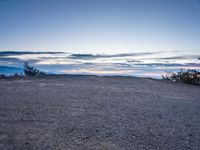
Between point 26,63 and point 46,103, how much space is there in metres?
23.4

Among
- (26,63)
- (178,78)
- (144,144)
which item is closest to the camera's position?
(144,144)

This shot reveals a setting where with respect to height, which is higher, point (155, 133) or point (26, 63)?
point (26, 63)

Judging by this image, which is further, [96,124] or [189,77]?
[189,77]

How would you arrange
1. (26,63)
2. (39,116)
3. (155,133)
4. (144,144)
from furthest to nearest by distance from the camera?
1. (26,63)
2. (39,116)
3. (155,133)
4. (144,144)

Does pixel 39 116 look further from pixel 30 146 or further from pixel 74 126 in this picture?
pixel 30 146

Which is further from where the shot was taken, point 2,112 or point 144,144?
point 2,112

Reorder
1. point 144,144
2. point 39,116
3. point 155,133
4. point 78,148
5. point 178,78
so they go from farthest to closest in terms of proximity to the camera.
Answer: point 178,78
point 39,116
point 155,133
point 144,144
point 78,148

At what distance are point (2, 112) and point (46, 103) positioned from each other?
1470 millimetres

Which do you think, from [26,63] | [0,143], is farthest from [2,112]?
[26,63]

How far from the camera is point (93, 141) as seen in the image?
457 centimetres

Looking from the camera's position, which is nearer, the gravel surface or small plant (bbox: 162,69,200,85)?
the gravel surface

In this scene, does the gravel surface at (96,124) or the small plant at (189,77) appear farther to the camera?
the small plant at (189,77)

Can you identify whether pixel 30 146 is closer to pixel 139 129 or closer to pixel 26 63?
pixel 139 129

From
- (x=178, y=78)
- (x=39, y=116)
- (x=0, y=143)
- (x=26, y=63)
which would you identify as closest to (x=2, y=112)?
(x=39, y=116)
